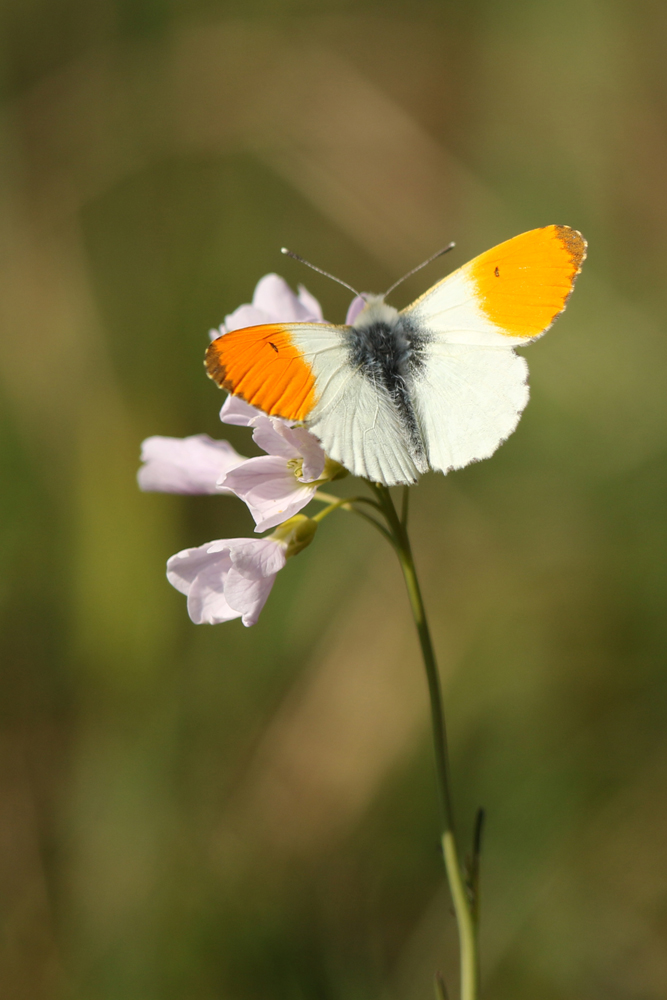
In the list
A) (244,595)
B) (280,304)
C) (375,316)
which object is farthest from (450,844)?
(280,304)

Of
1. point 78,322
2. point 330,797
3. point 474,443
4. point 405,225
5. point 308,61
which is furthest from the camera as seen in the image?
point 308,61

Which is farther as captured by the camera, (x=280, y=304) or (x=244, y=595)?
(x=280, y=304)

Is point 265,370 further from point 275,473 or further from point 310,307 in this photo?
point 310,307

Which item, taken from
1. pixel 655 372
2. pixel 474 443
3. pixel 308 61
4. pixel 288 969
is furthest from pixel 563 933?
pixel 308 61

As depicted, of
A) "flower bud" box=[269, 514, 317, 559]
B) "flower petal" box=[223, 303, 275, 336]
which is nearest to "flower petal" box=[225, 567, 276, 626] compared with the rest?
"flower bud" box=[269, 514, 317, 559]

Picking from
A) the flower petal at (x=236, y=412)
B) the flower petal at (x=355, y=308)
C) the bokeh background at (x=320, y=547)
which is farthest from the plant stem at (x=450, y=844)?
the bokeh background at (x=320, y=547)

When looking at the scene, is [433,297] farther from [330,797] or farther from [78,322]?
[78,322]
